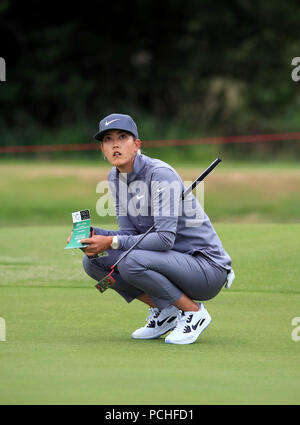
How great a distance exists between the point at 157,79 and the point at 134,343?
24624mm

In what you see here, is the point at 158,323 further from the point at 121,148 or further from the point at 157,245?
the point at 121,148

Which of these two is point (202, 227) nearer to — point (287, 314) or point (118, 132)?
point (118, 132)

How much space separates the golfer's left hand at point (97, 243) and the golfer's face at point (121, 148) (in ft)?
1.33

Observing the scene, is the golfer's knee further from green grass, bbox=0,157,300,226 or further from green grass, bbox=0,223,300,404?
green grass, bbox=0,157,300,226

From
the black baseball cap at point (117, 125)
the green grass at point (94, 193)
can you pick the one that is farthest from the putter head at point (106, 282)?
the green grass at point (94, 193)

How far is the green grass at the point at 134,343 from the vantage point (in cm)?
355

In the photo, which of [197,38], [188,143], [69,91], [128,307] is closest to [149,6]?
[197,38]

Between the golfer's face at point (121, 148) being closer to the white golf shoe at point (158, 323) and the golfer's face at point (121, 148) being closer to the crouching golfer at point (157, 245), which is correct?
the crouching golfer at point (157, 245)

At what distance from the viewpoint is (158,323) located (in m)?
5.12

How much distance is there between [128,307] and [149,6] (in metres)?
24.3

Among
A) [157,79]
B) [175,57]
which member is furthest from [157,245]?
[175,57]

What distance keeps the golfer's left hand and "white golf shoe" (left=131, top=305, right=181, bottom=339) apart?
53 centimetres

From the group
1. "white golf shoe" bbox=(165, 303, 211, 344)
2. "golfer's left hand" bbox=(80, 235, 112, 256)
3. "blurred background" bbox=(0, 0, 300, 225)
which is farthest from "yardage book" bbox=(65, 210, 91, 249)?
"blurred background" bbox=(0, 0, 300, 225)

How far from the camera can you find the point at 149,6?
2942 centimetres
